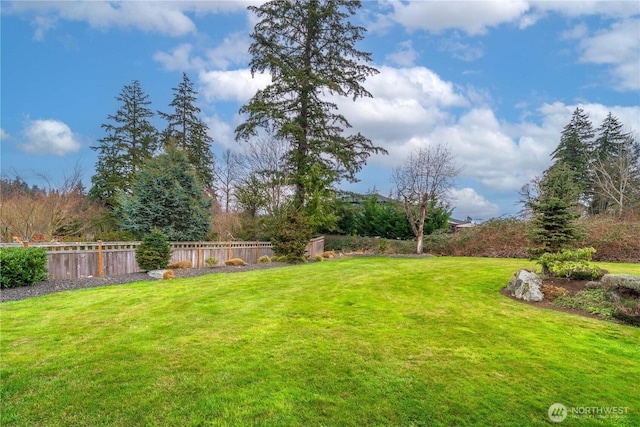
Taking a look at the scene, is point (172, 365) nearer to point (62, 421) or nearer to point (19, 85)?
point (62, 421)

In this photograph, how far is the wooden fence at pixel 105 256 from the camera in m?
7.95

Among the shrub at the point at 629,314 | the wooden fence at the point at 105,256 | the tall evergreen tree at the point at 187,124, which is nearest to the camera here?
the shrub at the point at 629,314

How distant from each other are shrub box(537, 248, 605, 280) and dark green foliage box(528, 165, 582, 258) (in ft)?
1.14

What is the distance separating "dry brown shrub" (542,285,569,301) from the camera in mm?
6080

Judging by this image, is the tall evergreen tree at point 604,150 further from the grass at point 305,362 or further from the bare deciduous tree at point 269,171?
the grass at point 305,362

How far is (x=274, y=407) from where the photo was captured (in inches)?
101

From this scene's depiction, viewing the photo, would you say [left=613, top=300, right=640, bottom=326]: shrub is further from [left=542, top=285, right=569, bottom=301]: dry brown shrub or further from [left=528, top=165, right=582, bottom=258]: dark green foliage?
[left=528, top=165, right=582, bottom=258]: dark green foliage

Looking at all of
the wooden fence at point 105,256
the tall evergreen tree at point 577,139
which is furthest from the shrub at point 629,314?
the tall evergreen tree at point 577,139

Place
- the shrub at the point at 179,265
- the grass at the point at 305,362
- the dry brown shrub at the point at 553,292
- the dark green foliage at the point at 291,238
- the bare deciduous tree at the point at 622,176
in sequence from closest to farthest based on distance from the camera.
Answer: the grass at the point at 305,362
the dry brown shrub at the point at 553,292
the shrub at the point at 179,265
the dark green foliage at the point at 291,238
the bare deciduous tree at the point at 622,176

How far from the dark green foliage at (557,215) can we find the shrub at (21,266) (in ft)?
38.0

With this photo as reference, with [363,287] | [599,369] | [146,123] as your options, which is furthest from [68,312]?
[146,123]

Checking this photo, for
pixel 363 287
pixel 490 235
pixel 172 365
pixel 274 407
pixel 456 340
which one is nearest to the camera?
pixel 274 407

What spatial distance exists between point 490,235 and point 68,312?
62.4ft

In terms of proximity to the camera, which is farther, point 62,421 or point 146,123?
point 146,123
